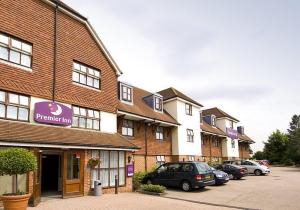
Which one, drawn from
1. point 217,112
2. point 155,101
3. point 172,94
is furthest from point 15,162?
point 217,112

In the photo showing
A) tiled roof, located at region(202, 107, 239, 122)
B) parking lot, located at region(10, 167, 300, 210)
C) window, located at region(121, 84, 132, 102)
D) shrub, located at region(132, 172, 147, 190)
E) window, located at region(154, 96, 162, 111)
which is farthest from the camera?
tiled roof, located at region(202, 107, 239, 122)

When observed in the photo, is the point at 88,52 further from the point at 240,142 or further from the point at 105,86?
the point at 240,142

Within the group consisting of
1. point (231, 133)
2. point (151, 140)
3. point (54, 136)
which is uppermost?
point (231, 133)

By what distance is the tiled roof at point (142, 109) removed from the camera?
24.3 metres

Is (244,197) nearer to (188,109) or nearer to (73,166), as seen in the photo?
(73,166)

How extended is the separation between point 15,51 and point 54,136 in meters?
4.17

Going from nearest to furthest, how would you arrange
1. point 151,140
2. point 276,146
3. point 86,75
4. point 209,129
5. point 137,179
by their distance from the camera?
point 86,75 < point 137,179 < point 151,140 < point 209,129 < point 276,146

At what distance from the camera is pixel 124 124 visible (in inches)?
961

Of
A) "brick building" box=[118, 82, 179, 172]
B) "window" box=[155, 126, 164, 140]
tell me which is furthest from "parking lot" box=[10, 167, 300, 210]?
"window" box=[155, 126, 164, 140]

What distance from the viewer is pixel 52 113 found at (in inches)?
659

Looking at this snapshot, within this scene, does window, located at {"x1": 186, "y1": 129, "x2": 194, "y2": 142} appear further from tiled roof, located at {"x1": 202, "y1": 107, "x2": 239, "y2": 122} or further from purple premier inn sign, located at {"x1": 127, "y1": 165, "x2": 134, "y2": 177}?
tiled roof, located at {"x1": 202, "y1": 107, "x2": 239, "y2": 122}

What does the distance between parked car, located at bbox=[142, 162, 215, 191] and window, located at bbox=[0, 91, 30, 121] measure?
31.7ft

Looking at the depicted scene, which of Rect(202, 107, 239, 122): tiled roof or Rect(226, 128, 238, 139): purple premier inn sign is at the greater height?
Rect(202, 107, 239, 122): tiled roof

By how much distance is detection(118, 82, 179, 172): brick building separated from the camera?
24.6m
